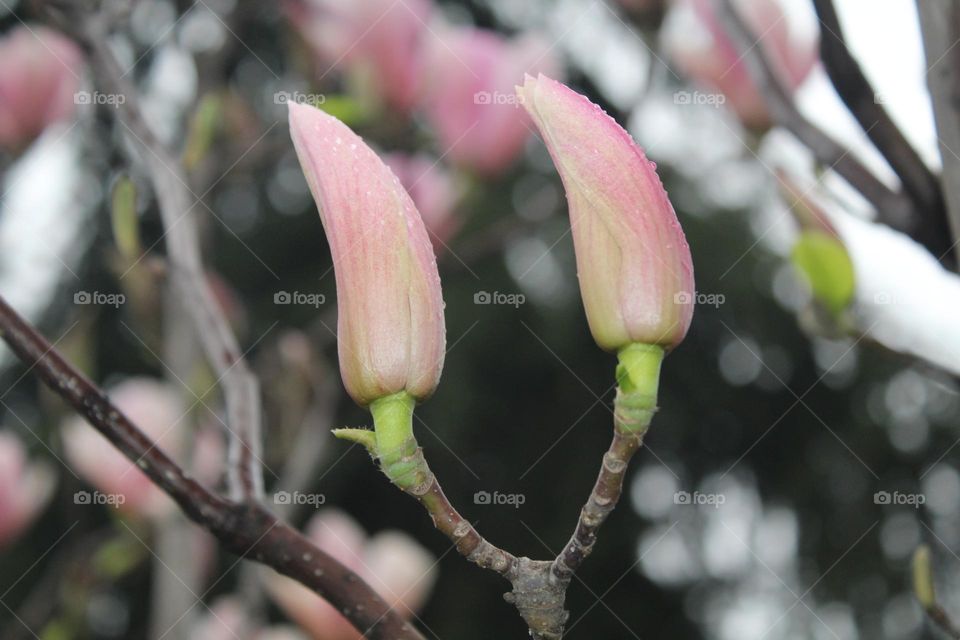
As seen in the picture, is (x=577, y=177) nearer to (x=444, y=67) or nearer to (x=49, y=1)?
(x=49, y=1)

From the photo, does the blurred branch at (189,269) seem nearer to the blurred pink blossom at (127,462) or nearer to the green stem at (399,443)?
the green stem at (399,443)

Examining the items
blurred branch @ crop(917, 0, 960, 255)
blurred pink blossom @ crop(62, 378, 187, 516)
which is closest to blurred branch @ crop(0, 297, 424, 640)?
blurred branch @ crop(917, 0, 960, 255)

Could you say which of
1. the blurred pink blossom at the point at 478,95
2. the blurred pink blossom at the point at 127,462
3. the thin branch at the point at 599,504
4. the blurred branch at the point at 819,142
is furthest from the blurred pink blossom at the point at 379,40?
the thin branch at the point at 599,504

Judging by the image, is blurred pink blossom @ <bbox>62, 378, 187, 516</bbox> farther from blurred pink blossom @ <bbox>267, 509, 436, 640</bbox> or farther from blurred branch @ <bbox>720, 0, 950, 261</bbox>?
blurred branch @ <bbox>720, 0, 950, 261</bbox>

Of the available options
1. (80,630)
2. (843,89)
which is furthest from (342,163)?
(80,630)

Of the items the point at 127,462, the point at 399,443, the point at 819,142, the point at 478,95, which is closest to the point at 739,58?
the point at 819,142

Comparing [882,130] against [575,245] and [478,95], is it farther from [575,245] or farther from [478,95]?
[478,95]
